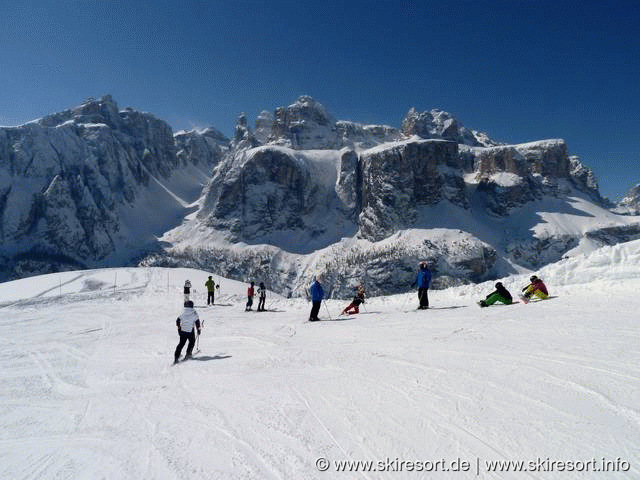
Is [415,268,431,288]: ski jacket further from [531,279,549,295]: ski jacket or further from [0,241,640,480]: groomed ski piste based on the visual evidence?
[531,279,549,295]: ski jacket

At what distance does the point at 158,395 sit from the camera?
25.0ft

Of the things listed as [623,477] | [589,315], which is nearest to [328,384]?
[623,477]

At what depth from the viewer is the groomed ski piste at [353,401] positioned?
4.64 metres

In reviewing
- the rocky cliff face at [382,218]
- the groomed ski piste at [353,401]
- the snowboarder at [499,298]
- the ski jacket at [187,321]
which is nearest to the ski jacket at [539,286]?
the groomed ski piste at [353,401]

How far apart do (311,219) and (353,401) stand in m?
183

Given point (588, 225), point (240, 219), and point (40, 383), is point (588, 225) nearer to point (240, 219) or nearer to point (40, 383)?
point (240, 219)

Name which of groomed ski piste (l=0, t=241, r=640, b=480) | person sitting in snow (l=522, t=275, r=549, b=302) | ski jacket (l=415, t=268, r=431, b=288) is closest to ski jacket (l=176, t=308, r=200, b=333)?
groomed ski piste (l=0, t=241, r=640, b=480)

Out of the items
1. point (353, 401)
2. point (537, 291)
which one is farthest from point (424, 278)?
point (353, 401)

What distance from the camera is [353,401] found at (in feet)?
20.8

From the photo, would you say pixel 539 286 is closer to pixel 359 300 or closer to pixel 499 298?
pixel 499 298

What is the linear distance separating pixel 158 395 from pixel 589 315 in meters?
11.3

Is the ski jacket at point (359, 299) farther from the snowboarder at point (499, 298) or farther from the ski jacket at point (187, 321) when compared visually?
the ski jacket at point (187, 321)

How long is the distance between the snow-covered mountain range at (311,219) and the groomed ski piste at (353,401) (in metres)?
117

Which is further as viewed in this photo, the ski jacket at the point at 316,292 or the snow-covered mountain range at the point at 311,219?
the snow-covered mountain range at the point at 311,219
